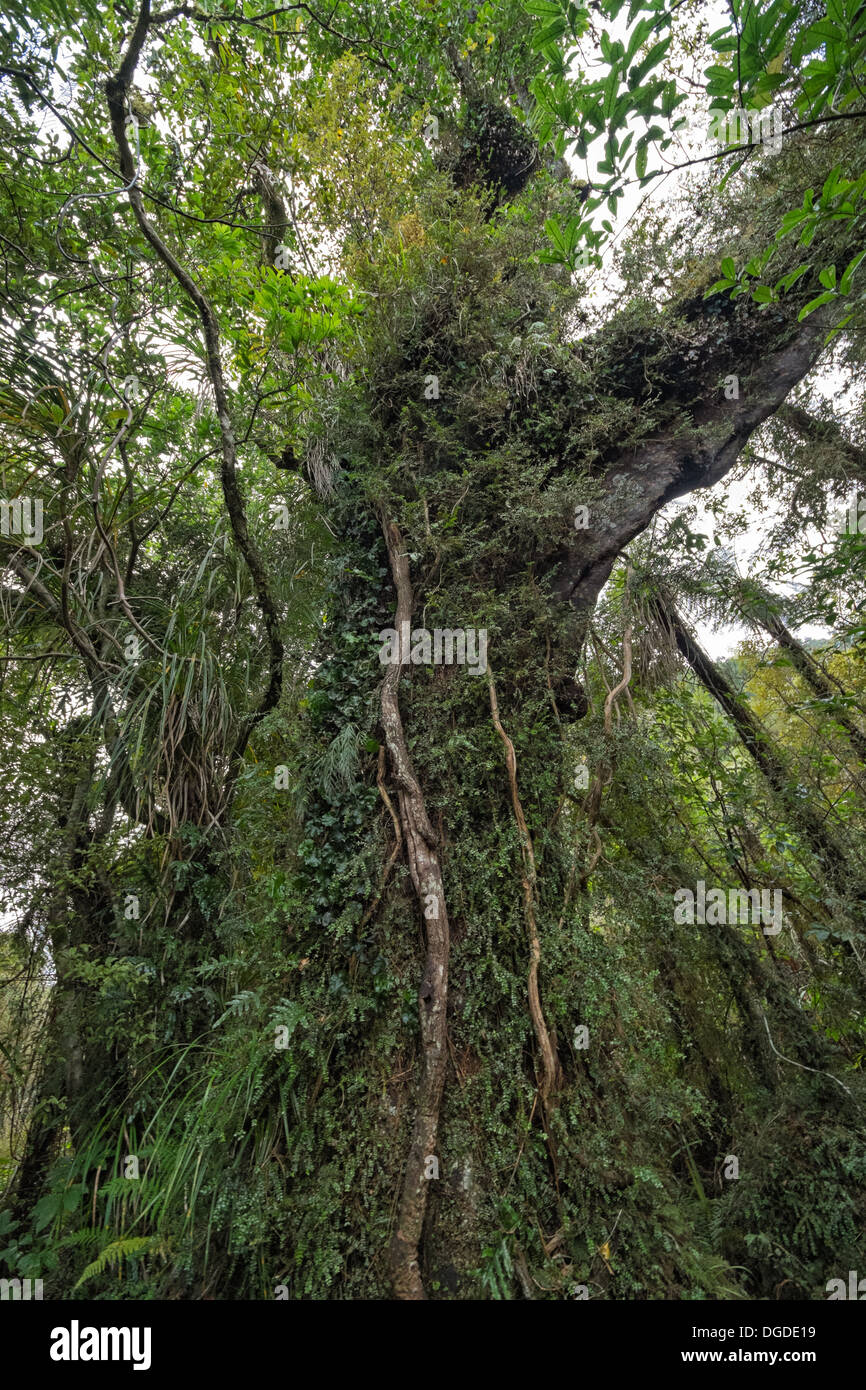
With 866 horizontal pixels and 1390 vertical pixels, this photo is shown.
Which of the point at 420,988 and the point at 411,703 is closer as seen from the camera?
the point at 420,988

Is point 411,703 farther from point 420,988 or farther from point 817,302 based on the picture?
point 817,302

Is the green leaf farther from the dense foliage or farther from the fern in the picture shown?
the fern

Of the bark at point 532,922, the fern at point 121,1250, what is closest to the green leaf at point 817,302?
the bark at point 532,922

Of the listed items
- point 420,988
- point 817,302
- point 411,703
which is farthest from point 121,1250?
point 817,302

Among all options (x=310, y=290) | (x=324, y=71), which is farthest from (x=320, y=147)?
(x=310, y=290)

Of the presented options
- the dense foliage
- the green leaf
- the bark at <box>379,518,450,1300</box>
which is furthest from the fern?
the green leaf

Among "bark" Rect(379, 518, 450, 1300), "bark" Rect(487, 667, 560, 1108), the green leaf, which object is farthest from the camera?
"bark" Rect(487, 667, 560, 1108)

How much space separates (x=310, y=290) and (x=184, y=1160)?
4170 mm

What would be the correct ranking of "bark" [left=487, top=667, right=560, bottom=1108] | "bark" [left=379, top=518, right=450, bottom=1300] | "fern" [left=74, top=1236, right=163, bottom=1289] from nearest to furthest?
"bark" [left=379, top=518, right=450, bottom=1300] < "fern" [left=74, top=1236, right=163, bottom=1289] < "bark" [left=487, top=667, right=560, bottom=1108]

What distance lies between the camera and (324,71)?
4082 mm

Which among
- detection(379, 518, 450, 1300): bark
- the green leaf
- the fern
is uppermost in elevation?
the green leaf

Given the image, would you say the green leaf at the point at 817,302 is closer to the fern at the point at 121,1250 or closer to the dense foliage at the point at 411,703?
the dense foliage at the point at 411,703
